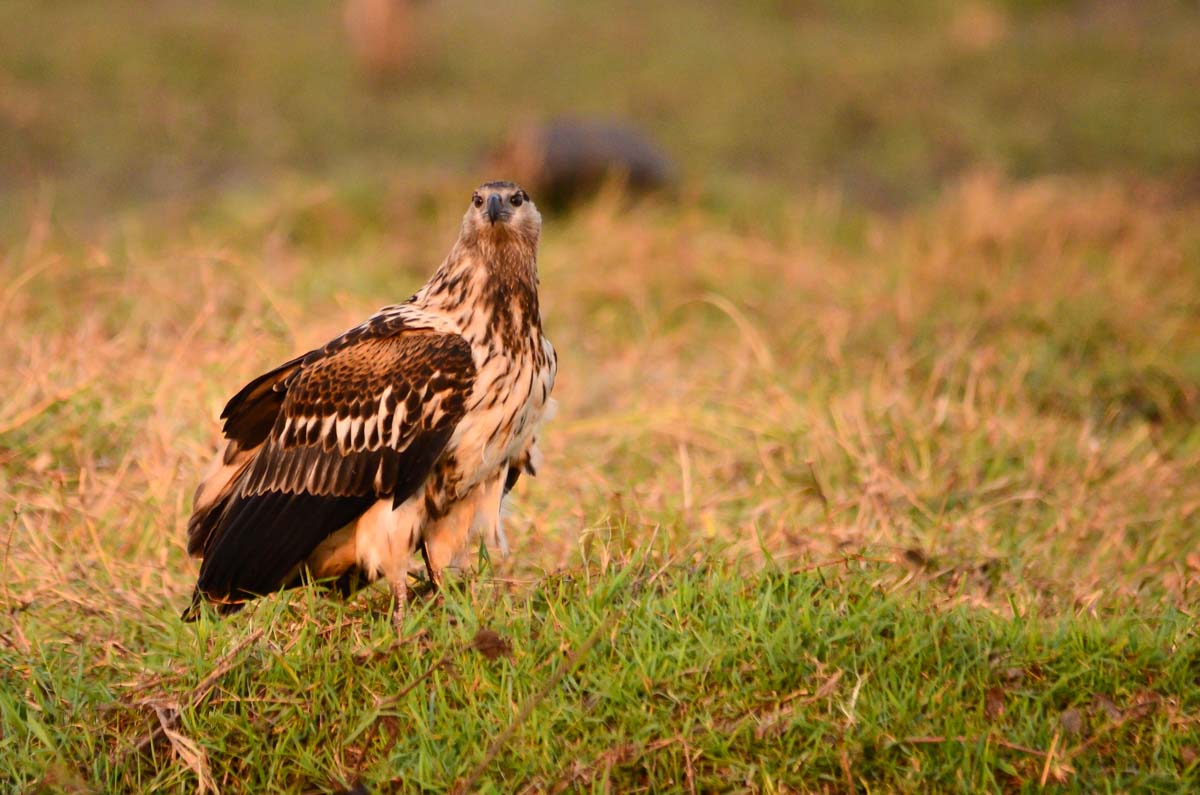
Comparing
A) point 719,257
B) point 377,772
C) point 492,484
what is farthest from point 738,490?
point 719,257

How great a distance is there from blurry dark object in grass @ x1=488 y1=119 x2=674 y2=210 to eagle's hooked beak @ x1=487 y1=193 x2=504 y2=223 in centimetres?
531

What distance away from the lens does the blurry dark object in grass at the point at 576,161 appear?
9031 mm

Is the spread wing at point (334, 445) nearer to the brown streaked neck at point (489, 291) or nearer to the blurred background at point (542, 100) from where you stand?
the brown streaked neck at point (489, 291)

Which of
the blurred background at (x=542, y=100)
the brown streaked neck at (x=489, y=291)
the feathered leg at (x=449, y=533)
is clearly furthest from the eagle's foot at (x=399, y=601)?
the blurred background at (x=542, y=100)

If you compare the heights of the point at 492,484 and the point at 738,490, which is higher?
the point at 492,484

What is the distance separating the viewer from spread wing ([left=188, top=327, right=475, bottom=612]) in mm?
3420

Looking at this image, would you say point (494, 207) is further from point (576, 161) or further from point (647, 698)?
point (576, 161)

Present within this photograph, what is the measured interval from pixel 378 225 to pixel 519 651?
19.6ft

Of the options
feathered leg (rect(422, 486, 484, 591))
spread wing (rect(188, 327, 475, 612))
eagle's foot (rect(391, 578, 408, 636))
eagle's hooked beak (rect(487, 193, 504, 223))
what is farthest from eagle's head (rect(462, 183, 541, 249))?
eagle's foot (rect(391, 578, 408, 636))

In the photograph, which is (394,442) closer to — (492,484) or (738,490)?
(492,484)

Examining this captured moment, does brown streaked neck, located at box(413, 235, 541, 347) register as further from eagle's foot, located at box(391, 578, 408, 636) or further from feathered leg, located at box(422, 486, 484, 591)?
eagle's foot, located at box(391, 578, 408, 636)

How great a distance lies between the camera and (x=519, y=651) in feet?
10.4

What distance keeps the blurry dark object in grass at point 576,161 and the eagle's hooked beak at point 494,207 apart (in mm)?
5312

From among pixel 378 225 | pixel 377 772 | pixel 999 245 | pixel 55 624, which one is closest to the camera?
pixel 377 772
